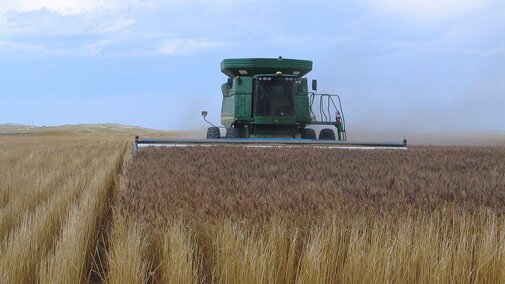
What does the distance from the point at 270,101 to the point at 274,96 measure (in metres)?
0.15

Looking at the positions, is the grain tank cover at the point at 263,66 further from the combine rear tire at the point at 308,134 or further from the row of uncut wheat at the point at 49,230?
the row of uncut wheat at the point at 49,230

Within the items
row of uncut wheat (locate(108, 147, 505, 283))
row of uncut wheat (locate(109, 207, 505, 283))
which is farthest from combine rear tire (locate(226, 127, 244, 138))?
row of uncut wheat (locate(109, 207, 505, 283))

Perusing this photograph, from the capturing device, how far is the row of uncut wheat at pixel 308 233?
304 centimetres

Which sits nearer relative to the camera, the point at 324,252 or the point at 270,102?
the point at 324,252

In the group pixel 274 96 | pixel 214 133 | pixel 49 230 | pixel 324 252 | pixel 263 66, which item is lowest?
pixel 49 230

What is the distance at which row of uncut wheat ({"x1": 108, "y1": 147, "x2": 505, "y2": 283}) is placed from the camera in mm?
3041

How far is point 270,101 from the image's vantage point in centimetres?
1422

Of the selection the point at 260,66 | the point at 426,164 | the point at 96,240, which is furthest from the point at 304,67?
the point at 96,240

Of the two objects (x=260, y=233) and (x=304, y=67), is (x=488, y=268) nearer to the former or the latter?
(x=260, y=233)

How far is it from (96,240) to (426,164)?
5294 millimetres

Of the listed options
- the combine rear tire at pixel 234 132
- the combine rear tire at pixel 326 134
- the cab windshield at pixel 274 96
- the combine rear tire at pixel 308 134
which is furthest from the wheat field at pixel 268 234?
the combine rear tire at pixel 308 134

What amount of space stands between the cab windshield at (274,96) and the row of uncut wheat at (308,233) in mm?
8586

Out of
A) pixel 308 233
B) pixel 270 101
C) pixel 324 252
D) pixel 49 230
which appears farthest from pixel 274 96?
pixel 324 252

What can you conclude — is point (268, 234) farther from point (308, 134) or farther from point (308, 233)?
point (308, 134)
